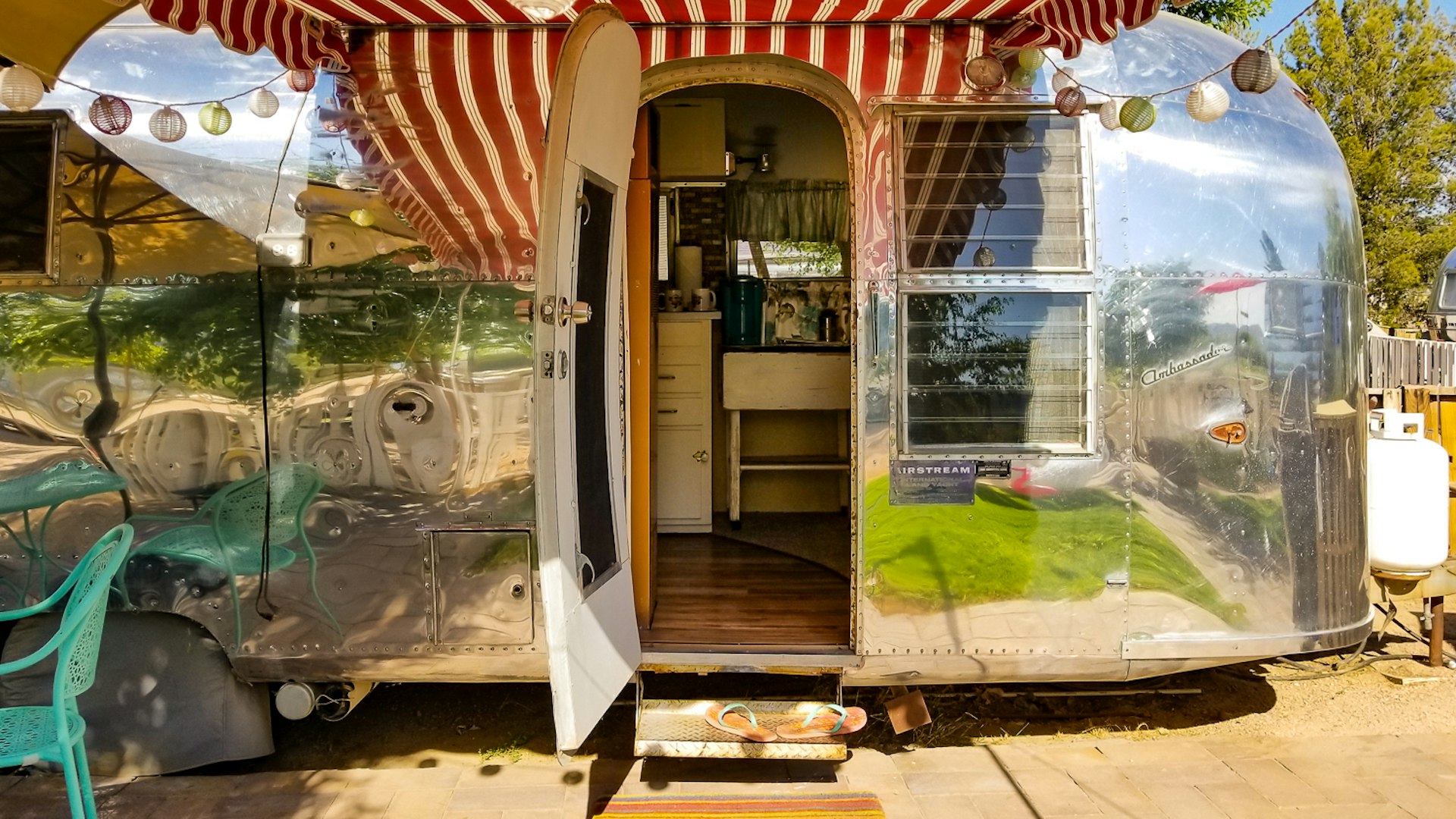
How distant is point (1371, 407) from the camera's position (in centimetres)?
559

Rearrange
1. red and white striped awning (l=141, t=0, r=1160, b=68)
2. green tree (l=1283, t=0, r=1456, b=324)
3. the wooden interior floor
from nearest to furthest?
1. red and white striped awning (l=141, t=0, r=1160, b=68)
2. the wooden interior floor
3. green tree (l=1283, t=0, r=1456, b=324)

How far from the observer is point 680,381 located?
18.6ft

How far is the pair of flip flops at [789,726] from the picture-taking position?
3.29 metres

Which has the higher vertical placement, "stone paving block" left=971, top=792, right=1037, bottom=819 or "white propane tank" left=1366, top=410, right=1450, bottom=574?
"white propane tank" left=1366, top=410, right=1450, bottom=574

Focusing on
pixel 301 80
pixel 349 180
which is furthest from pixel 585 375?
pixel 301 80

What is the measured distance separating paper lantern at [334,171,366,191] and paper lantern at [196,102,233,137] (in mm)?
429

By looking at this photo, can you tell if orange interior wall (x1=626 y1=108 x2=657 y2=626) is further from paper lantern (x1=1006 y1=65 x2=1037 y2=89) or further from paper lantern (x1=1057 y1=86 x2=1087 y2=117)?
paper lantern (x1=1057 y1=86 x2=1087 y2=117)

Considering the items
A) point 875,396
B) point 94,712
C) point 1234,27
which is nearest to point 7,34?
point 94,712

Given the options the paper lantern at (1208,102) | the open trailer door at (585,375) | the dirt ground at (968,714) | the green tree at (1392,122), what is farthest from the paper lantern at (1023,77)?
the green tree at (1392,122)

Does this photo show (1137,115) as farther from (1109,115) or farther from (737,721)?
(737,721)

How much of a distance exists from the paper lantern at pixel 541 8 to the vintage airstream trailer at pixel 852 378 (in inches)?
5.7

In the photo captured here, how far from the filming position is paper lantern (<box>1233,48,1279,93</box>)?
3.02m

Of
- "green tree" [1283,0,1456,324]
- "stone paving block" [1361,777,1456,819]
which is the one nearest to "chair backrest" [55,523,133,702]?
"stone paving block" [1361,777,1456,819]

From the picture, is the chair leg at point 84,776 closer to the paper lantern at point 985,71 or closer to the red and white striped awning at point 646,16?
the red and white striped awning at point 646,16
